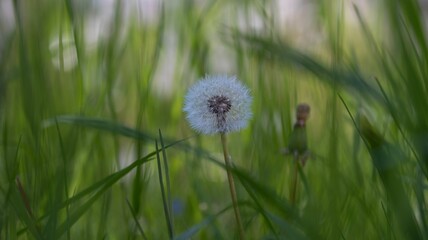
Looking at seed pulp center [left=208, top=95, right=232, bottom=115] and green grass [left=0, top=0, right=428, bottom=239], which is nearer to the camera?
green grass [left=0, top=0, right=428, bottom=239]

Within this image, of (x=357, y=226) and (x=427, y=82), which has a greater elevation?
(x=427, y=82)

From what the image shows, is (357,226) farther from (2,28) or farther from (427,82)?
(2,28)

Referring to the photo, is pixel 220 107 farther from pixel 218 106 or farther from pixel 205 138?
pixel 205 138

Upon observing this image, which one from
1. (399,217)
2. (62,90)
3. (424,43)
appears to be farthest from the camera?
(62,90)

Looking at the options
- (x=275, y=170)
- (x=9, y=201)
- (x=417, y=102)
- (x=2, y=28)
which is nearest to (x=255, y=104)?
(x=275, y=170)

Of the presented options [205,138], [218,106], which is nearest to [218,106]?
[218,106]
